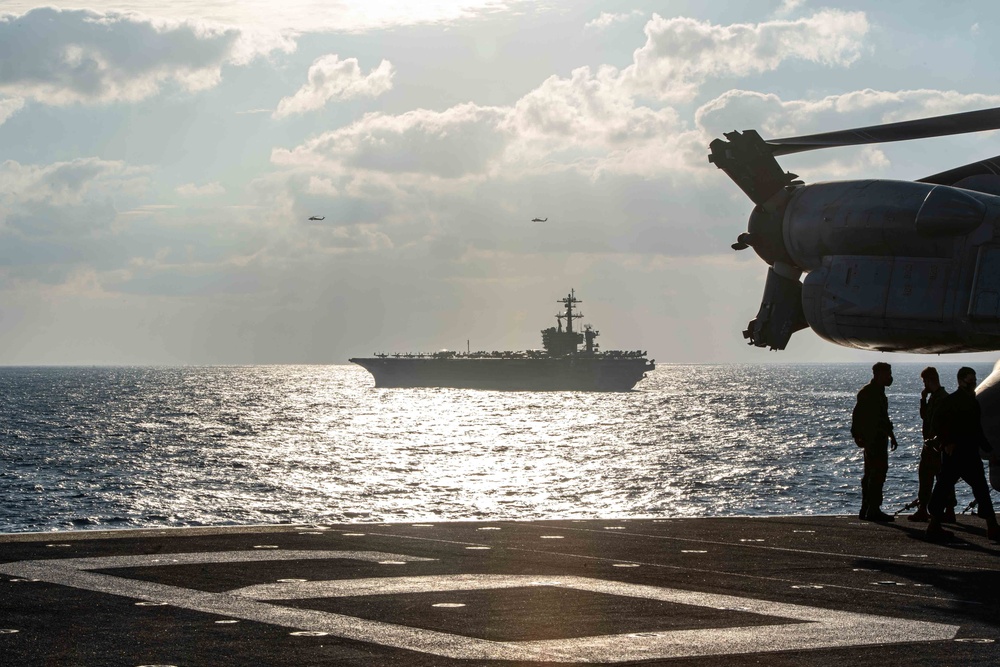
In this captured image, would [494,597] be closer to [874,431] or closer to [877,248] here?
[877,248]

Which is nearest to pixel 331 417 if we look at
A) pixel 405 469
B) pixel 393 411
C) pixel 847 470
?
pixel 393 411

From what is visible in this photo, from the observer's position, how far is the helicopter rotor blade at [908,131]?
37.9 ft

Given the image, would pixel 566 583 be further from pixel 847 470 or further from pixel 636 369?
pixel 636 369

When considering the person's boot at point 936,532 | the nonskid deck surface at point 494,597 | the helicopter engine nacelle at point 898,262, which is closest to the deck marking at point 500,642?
the nonskid deck surface at point 494,597

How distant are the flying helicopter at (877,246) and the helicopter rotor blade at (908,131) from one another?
11 mm

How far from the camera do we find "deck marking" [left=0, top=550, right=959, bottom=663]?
7062mm

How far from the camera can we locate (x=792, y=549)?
1230cm

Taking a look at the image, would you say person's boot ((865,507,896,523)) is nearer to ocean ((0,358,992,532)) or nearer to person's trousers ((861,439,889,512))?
person's trousers ((861,439,889,512))

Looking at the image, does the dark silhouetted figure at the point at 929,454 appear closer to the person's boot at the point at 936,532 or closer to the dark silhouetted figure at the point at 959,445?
the dark silhouetted figure at the point at 959,445

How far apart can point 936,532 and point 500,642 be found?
7413 mm

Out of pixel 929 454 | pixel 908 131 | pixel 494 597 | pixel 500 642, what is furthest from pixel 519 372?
pixel 500 642

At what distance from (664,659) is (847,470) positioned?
5269cm

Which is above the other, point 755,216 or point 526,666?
point 755,216

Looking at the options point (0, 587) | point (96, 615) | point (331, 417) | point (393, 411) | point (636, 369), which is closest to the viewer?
point (96, 615)
